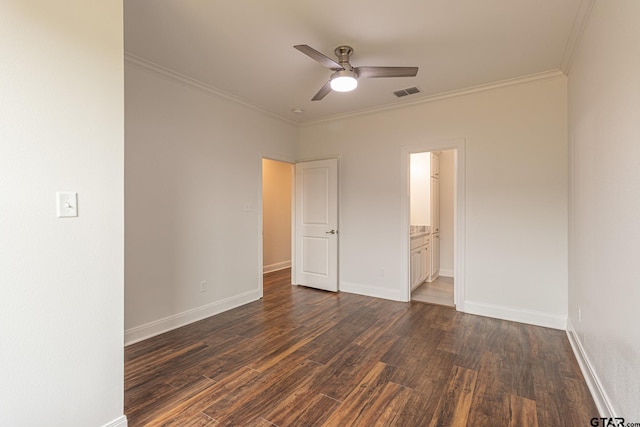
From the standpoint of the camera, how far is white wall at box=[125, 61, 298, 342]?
2.90m

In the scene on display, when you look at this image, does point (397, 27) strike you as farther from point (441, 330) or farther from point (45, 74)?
point (441, 330)

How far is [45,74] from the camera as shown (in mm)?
1414

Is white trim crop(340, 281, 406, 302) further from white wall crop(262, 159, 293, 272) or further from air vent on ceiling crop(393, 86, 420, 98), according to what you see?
air vent on ceiling crop(393, 86, 420, 98)

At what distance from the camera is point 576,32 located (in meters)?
2.38

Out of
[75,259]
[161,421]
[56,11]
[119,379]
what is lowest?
[161,421]

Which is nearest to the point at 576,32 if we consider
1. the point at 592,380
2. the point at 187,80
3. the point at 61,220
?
the point at 592,380

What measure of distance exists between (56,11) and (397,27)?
218 centimetres

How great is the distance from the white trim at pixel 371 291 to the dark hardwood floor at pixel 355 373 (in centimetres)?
64

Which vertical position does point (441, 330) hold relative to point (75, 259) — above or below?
below

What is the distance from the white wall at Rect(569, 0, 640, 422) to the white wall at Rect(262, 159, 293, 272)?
483 cm

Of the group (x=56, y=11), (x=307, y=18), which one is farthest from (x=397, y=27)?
(x=56, y=11)

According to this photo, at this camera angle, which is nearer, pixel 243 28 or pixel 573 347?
pixel 243 28

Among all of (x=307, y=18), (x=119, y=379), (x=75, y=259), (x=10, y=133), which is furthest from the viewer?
(x=307, y=18)

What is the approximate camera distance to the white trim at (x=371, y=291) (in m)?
4.19
